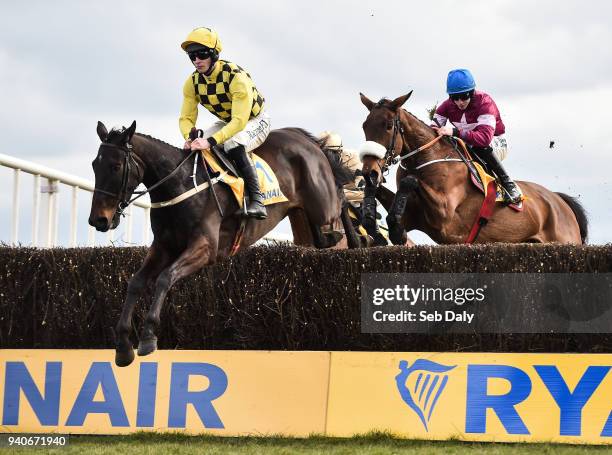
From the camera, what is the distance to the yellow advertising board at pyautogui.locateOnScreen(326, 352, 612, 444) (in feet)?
24.5

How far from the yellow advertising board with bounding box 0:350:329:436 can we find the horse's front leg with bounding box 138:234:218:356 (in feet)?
2.08

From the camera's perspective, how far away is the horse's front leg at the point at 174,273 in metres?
6.95

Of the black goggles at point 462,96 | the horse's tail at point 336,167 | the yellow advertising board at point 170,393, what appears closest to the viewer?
the yellow advertising board at point 170,393

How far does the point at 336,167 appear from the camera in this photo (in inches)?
388

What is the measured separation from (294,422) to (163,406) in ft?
3.16

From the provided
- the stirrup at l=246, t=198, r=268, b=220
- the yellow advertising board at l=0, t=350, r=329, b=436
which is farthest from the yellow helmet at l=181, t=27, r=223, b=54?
the yellow advertising board at l=0, t=350, r=329, b=436

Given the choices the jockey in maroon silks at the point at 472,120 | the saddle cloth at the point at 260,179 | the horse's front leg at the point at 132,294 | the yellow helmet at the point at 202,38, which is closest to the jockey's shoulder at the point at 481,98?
the jockey in maroon silks at the point at 472,120

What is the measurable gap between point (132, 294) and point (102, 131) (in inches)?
43.4

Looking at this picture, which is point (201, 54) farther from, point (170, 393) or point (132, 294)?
point (170, 393)

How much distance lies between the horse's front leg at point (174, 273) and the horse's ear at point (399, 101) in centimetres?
247

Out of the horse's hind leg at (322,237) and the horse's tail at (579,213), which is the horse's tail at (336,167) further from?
the horse's tail at (579,213)

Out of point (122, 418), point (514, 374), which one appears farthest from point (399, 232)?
point (122, 418)

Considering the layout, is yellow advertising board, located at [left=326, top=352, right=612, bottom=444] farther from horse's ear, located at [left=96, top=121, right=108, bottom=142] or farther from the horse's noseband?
horse's ear, located at [left=96, top=121, right=108, bottom=142]

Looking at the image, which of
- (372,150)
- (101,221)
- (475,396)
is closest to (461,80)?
(372,150)
